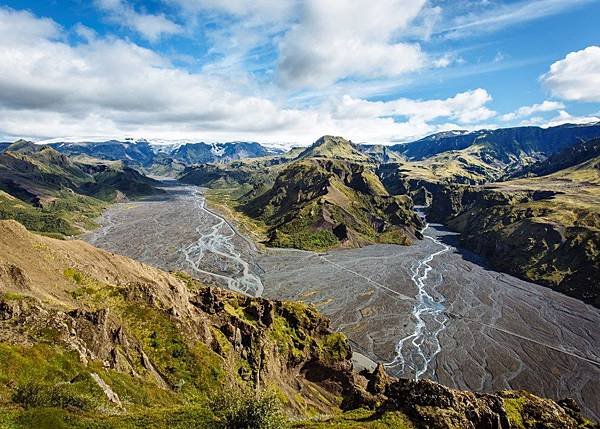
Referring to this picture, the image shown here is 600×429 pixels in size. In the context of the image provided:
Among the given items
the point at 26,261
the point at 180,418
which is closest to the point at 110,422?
the point at 180,418

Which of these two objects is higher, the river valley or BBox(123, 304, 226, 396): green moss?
BBox(123, 304, 226, 396): green moss

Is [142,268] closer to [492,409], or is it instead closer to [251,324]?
[251,324]

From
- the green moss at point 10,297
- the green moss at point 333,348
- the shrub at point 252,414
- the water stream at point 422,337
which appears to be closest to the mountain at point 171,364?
the shrub at point 252,414

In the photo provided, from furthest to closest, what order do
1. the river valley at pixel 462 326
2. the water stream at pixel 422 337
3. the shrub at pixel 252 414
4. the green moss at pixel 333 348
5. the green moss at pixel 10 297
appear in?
1. the water stream at pixel 422 337
2. the river valley at pixel 462 326
3. the green moss at pixel 333 348
4. the green moss at pixel 10 297
5. the shrub at pixel 252 414

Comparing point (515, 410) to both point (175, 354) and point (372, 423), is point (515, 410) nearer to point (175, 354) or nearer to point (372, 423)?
point (372, 423)

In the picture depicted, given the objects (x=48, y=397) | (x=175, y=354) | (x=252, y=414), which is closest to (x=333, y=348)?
(x=175, y=354)

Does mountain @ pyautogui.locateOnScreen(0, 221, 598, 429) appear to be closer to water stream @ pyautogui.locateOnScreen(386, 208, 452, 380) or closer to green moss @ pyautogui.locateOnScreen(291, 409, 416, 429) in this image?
green moss @ pyautogui.locateOnScreen(291, 409, 416, 429)

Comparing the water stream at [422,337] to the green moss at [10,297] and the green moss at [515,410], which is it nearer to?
the green moss at [515,410]

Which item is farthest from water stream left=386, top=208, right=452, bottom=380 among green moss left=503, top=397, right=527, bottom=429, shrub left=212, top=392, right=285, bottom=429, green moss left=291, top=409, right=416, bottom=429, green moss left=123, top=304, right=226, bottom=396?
shrub left=212, top=392, right=285, bottom=429
